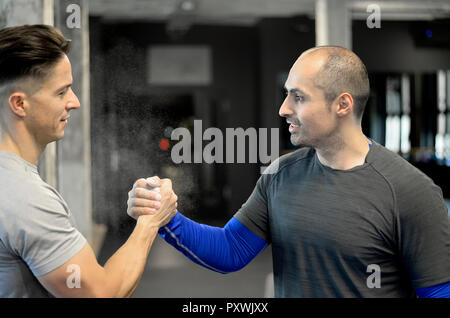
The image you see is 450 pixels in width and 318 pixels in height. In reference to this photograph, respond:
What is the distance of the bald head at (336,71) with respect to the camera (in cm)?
92

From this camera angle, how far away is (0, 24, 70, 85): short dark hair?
694 mm

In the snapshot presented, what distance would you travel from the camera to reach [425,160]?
3.74 ft

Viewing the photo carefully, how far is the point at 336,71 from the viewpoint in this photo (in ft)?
3.01

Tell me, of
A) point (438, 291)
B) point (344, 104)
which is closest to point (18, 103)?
point (344, 104)

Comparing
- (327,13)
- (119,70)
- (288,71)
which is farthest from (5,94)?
(327,13)

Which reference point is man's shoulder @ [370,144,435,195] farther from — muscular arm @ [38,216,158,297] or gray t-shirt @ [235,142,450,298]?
muscular arm @ [38,216,158,297]

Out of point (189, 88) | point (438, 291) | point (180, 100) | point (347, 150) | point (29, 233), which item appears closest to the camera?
point (29, 233)

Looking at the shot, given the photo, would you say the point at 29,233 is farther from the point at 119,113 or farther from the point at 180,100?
the point at 180,100

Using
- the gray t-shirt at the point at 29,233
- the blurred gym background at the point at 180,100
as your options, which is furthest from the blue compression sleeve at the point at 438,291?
the gray t-shirt at the point at 29,233

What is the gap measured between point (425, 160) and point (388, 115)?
0.52ft

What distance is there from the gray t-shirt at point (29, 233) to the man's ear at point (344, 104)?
23.2 inches

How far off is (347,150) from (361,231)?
0.60ft

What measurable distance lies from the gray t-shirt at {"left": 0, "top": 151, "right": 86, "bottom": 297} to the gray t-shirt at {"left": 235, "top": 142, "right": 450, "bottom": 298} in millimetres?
487

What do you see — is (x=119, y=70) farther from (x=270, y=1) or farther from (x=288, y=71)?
(x=270, y=1)
